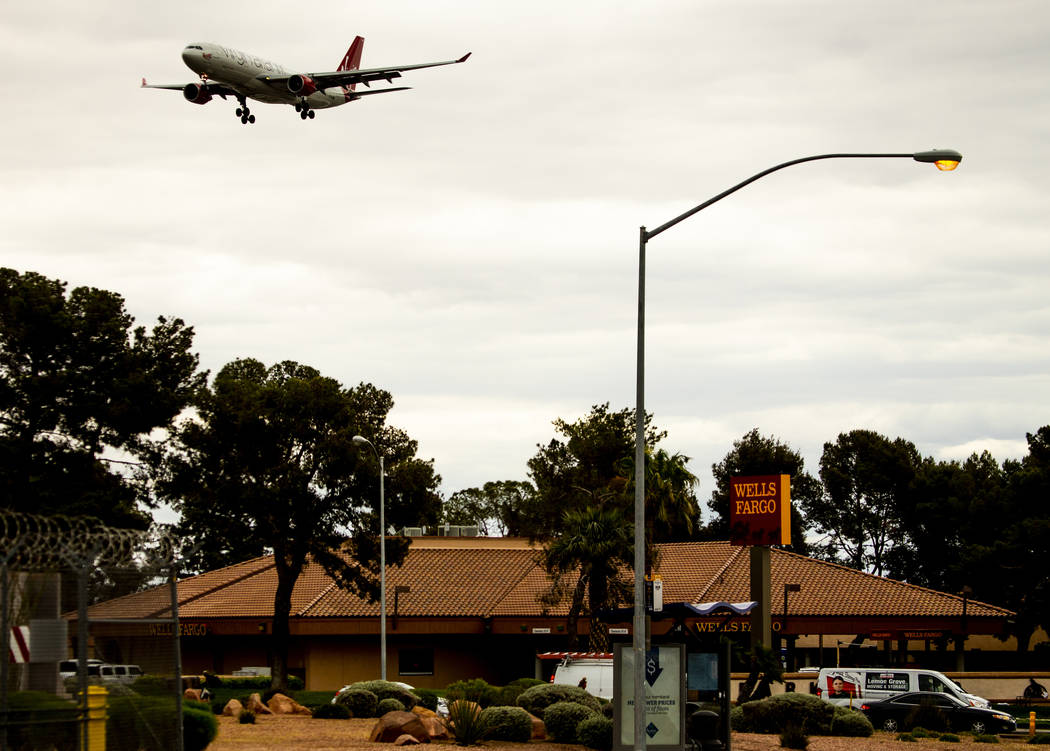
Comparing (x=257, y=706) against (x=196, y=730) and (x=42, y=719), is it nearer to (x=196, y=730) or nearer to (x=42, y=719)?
(x=196, y=730)

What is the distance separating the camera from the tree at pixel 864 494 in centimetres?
10950

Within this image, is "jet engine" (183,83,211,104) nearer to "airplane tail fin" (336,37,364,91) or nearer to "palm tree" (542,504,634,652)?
"airplane tail fin" (336,37,364,91)

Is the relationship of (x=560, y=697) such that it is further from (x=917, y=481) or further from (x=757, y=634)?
(x=917, y=481)

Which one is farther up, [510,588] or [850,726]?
[510,588]

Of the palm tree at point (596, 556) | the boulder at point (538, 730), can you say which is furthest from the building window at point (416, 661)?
the boulder at point (538, 730)

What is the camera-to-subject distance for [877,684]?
40406 millimetres

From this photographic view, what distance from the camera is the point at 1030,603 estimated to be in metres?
75.1

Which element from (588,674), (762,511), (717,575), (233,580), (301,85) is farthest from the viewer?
(233,580)

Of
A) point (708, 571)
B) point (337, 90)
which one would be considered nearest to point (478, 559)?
point (708, 571)

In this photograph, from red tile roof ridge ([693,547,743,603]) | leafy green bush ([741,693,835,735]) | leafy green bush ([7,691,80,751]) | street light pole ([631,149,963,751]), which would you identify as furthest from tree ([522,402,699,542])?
leafy green bush ([7,691,80,751])

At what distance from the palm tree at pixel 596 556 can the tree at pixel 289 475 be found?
613cm

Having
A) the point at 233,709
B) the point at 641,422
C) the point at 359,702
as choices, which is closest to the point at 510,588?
the point at 359,702

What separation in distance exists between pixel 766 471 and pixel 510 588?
1877 inches

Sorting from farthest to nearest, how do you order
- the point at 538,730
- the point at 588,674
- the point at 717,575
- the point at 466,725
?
the point at 717,575 < the point at 588,674 < the point at 538,730 < the point at 466,725
